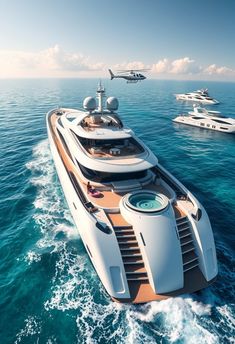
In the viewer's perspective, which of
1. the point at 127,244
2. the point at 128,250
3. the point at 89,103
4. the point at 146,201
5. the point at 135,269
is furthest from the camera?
the point at 89,103

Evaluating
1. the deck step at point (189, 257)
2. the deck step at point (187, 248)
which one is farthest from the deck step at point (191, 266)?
the deck step at point (187, 248)

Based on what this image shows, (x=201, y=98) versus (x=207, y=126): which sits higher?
(x=201, y=98)

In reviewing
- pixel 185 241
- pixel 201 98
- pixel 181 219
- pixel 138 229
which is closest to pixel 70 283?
pixel 138 229

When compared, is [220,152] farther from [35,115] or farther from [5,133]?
[35,115]

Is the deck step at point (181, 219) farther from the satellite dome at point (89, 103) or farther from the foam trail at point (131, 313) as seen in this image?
the satellite dome at point (89, 103)

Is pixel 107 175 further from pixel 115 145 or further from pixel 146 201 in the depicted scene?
pixel 115 145

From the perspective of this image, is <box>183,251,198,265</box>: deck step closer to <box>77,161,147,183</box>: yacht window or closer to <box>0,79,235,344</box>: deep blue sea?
<box>0,79,235,344</box>: deep blue sea

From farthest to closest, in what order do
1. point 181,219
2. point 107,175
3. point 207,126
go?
point 207,126 → point 107,175 → point 181,219
